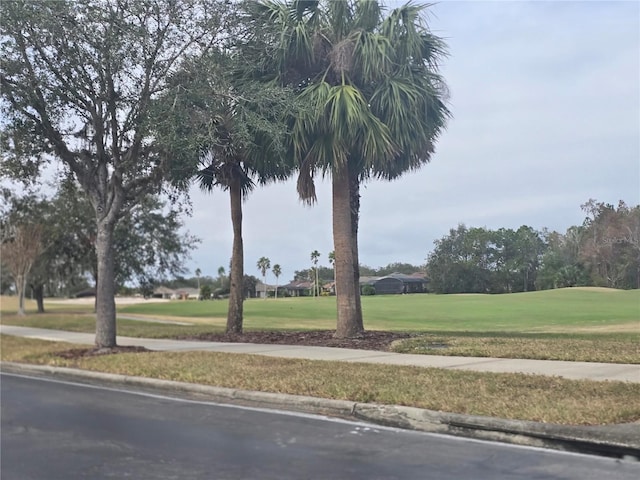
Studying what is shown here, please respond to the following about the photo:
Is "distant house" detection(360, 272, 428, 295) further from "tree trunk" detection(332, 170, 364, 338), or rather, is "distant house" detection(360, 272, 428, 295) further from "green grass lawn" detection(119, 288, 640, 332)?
"tree trunk" detection(332, 170, 364, 338)

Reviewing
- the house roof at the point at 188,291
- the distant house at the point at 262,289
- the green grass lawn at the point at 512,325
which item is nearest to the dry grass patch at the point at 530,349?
the green grass lawn at the point at 512,325

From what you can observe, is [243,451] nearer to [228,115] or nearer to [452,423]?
[452,423]

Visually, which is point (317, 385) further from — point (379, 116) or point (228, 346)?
point (379, 116)

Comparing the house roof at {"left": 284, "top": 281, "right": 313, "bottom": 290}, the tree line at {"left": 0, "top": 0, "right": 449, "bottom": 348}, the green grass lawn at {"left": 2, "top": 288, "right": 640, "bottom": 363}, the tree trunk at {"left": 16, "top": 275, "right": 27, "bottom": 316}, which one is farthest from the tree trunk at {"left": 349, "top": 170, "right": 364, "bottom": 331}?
the house roof at {"left": 284, "top": 281, "right": 313, "bottom": 290}

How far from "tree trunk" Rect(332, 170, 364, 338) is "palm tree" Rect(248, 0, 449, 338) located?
0.03 meters

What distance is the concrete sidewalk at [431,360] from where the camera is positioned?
1008 cm

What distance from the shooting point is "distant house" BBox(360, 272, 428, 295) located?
2309 cm

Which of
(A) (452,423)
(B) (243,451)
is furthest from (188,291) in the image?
(B) (243,451)

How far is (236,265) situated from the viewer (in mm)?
19719

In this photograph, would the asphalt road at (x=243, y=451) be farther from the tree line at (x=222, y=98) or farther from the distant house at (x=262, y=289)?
the distant house at (x=262, y=289)

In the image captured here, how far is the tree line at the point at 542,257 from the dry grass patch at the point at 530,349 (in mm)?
2556

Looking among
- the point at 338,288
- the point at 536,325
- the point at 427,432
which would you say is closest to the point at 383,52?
the point at 338,288

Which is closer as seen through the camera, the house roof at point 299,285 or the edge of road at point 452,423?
the edge of road at point 452,423

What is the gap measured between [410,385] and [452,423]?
1.93 metres
